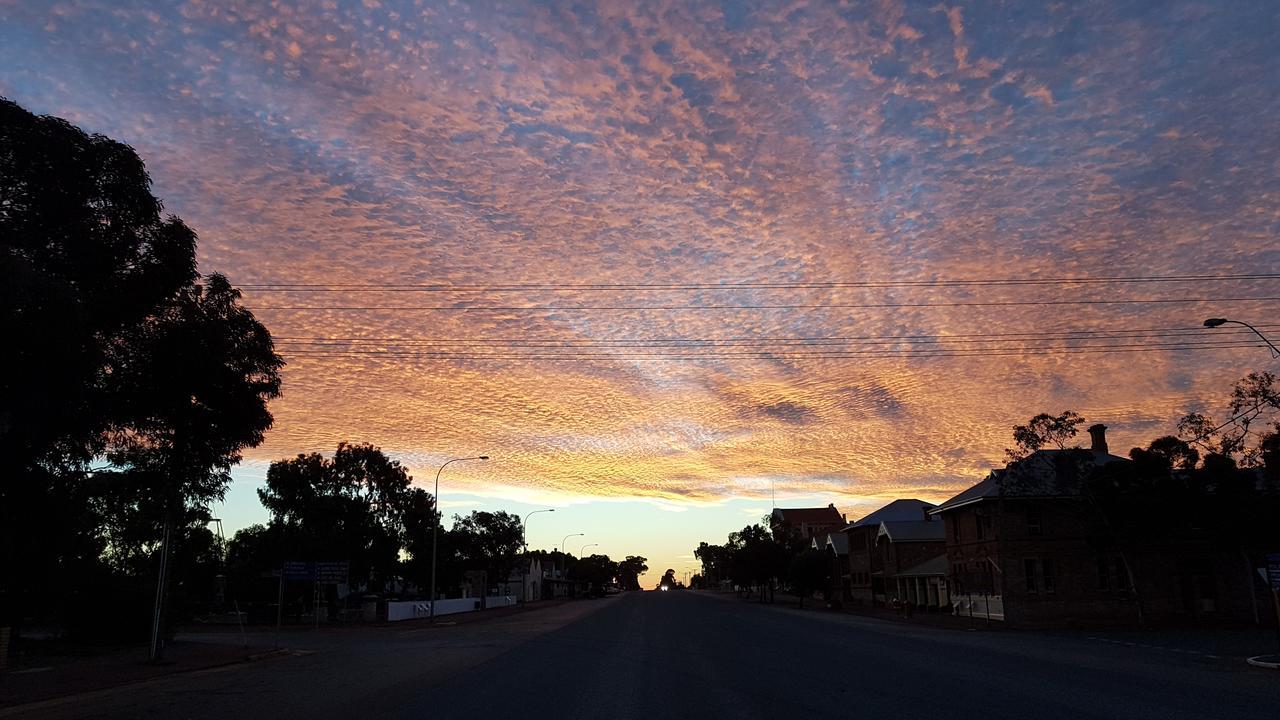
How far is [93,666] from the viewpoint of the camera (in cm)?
2273

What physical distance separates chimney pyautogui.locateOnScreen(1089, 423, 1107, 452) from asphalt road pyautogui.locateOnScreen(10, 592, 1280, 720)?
31.8 m

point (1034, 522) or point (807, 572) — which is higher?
point (1034, 522)

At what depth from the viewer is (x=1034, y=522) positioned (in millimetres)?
46812

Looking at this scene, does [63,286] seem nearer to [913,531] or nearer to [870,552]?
[913,531]

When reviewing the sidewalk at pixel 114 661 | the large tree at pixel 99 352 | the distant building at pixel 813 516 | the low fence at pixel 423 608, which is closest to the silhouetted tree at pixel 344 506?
the low fence at pixel 423 608

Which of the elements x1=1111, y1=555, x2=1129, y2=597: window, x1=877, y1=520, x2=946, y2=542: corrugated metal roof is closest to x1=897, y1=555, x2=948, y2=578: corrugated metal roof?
x1=877, y1=520, x2=946, y2=542: corrugated metal roof

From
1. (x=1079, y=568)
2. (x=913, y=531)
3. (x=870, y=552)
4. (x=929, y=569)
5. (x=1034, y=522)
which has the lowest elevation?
(x=929, y=569)

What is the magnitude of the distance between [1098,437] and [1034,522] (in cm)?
1427

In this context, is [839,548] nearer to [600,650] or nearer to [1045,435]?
[1045,435]

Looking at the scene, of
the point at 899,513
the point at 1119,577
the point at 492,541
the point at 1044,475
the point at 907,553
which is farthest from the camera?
the point at 492,541

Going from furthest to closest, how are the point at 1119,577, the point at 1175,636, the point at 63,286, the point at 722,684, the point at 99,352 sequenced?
the point at 1119,577, the point at 1175,636, the point at 99,352, the point at 722,684, the point at 63,286

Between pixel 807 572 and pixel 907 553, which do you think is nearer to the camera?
pixel 907 553

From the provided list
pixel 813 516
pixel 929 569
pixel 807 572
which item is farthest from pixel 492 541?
pixel 813 516

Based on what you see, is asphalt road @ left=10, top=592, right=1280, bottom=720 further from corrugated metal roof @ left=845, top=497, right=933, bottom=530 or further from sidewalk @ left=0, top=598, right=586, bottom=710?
corrugated metal roof @ left=845, top=497, right=933, bottom=530
